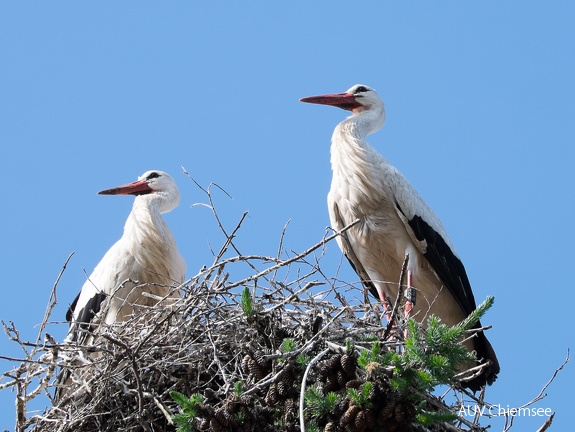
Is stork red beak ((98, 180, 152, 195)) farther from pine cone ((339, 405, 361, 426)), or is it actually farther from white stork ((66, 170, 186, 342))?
pine cone ((339, 405, 361, 426))

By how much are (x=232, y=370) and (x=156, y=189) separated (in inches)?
114

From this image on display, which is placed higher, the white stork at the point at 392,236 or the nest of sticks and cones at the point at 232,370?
the white stork at the point at 392,236

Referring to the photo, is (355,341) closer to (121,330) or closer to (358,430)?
(358,430)

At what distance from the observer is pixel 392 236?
6.23 metres

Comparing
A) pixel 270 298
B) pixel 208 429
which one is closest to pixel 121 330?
pixel 270 298

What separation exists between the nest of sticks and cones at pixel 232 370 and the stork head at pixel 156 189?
88.4 inches

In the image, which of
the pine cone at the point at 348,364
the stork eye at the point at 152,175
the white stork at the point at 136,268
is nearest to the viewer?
the pine cone at the point at 348,364

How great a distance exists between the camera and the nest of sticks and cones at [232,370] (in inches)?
153

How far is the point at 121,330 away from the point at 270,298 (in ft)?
2.37

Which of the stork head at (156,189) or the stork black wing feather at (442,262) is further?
the stork head at (156,189)

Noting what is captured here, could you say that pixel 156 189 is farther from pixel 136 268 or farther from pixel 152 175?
pixel 136 268

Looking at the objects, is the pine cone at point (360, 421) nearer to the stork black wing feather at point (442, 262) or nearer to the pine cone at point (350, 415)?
the pine cone at point (350, 415)

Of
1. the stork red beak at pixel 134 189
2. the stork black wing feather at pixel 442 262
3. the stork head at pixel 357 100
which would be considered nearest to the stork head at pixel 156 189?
the stork red beak at pixel 134 189

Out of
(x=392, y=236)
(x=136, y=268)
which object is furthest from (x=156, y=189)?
(x=392, y=236)
